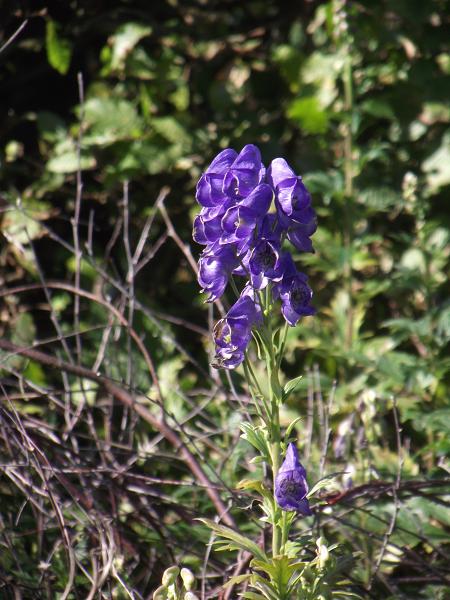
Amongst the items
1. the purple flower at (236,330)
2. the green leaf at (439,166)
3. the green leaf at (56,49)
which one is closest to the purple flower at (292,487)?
the purple flower at (236,330)

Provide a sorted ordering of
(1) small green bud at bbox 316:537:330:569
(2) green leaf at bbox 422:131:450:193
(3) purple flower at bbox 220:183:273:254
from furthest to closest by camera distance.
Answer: (2) green leaf at bbox 422:131:450:193
(1) small green bud at bbox 316:537:330:569
(3) purple flower at bbox 220:183:273:254

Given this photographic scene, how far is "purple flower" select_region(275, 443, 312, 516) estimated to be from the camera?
159 centimetres

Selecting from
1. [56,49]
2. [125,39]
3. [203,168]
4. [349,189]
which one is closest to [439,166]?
[349,189]

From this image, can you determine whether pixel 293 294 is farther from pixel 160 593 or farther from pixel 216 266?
pixel 160 593

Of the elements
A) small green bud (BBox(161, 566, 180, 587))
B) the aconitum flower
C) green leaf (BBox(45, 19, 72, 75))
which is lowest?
small green bud (BBox(161, 566, 180, 587))

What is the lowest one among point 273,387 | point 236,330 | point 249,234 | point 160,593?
point 160,593

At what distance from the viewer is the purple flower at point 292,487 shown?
62.8 inches

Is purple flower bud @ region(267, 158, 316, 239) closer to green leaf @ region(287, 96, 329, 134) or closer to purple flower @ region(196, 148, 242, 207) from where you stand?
purple flower @ region(196, 148, 242, 207)

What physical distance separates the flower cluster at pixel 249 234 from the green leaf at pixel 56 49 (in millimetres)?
2126

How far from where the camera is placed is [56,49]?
3.55 metres

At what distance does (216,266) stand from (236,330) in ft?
0.45

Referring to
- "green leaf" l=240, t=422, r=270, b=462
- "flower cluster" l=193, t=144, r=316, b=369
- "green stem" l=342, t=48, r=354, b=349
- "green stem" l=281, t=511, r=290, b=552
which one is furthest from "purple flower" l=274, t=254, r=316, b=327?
"green stem" l=342, t=48, r=354, b=349

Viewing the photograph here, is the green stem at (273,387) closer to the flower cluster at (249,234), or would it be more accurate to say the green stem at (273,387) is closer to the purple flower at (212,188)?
the flower cluster at (249,234)

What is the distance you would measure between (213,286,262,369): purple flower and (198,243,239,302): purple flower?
0.06 metres
